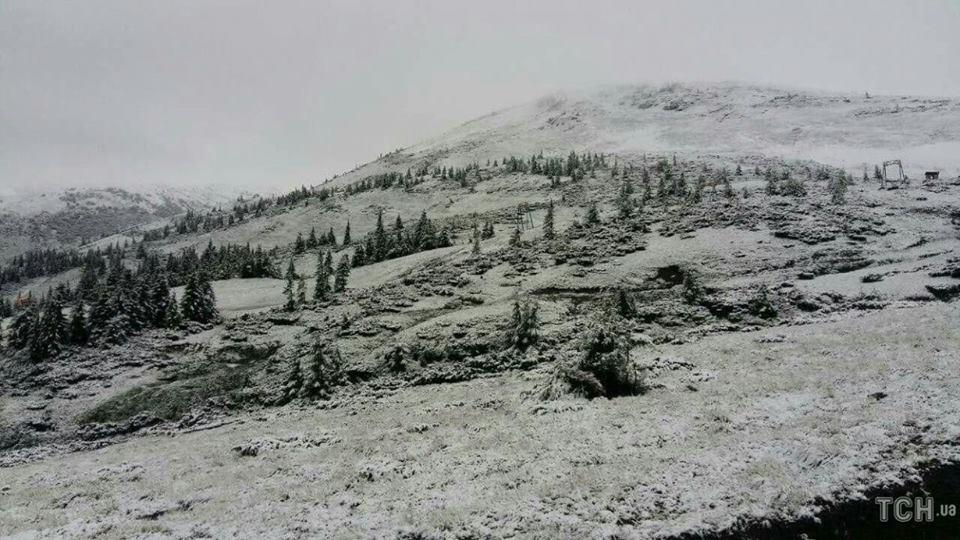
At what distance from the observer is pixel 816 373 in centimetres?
2534

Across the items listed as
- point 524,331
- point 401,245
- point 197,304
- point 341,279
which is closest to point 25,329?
point 197,304

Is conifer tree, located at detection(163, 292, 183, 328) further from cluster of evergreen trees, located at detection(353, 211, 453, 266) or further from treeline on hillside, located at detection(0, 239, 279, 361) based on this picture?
cluster of evergreen trees, located at detection(353, 211, 453, 266)

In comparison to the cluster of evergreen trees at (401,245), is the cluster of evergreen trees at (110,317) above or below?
below

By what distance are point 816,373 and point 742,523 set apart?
14547mm

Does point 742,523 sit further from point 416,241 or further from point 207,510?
point 416,241

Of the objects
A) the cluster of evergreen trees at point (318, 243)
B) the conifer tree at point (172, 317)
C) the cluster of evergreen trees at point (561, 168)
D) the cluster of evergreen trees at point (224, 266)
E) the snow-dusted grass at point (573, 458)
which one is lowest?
the snow-dusted grass at point (573, 458)

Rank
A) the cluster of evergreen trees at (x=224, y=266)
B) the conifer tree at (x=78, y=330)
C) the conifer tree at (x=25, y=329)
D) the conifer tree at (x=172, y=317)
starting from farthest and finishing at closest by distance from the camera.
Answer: the cluster of evergreen trees at (x=224, y=266) → the conifer tree at (x=172, y=317) → the conifer tree at (x=25, y=329) → the conifer tree at (x=78, y=330)

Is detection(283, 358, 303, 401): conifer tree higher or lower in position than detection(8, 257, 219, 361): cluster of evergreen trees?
lower

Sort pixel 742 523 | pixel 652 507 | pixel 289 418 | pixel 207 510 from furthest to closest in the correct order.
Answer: pixel 289 418 → pixel 207 510 → pixel 652 507 → pixel 742 523

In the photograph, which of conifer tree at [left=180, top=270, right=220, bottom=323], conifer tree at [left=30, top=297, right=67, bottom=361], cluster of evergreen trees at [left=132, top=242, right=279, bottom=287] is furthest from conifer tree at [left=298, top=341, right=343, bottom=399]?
cluster of evergreen trees at [left=132, top=242, right=279, bottom=287]

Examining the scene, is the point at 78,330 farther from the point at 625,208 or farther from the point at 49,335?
the point at 625,208

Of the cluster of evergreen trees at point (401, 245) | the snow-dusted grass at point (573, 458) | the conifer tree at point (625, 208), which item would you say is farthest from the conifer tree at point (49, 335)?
the conifer tree at point (625, 208)

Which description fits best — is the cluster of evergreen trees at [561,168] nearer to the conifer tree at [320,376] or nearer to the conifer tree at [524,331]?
the conifer tree at [524,331]

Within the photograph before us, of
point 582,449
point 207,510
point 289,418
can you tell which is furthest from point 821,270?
point 207,510
